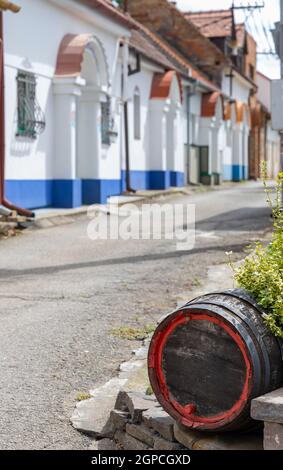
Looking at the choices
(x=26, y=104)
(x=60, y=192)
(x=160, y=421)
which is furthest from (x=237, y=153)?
(x=160, y=421)

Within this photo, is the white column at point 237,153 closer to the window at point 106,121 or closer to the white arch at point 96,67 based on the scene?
the window at point 106,121

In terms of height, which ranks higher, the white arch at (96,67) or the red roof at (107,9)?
the red roof at (107,9)

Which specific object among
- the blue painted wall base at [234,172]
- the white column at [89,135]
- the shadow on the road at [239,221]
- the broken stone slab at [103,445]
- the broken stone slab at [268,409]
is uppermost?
the white column at [89,135]

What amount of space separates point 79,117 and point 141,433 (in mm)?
14849

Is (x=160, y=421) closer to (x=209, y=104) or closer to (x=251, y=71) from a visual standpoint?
(x=209, y=104)

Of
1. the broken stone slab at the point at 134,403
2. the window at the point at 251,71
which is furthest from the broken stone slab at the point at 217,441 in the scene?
the window at the point at 251,71

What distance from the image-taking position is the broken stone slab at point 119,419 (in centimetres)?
445

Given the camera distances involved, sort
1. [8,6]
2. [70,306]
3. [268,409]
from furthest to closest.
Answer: [8,6], [70,306], [268,409]

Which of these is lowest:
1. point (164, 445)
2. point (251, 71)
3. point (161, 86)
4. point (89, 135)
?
point (164, 445)

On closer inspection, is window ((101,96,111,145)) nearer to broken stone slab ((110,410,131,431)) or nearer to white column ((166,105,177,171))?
white column ((166,105,177,171))

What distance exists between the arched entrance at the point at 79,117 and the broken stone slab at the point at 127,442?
41.2 feet

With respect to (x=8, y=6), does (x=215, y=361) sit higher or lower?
lower

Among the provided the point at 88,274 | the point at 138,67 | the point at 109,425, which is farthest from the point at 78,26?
the point at 109,425

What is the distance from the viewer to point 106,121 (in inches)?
774
